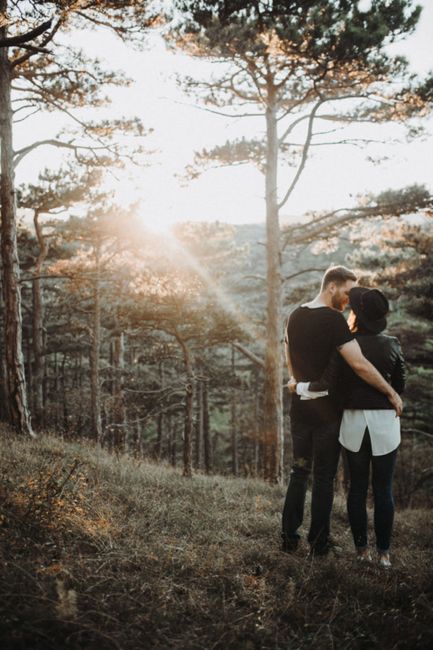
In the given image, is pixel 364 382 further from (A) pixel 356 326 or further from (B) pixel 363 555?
(B) pixel 363 555

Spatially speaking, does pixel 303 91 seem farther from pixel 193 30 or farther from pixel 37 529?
pixel 37 529

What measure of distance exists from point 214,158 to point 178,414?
20.3m

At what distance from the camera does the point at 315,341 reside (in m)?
3.52

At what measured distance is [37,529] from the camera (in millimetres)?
2965

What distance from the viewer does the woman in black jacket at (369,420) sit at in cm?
342

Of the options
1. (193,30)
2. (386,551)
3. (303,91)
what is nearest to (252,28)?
(193,30)

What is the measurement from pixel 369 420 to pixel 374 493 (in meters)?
0.57

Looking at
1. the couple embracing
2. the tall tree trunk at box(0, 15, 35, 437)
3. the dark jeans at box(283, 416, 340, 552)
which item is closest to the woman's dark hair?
the couple embracing

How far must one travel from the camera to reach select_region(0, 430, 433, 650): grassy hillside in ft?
6.72

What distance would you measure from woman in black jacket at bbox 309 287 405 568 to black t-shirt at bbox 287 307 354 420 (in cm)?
10

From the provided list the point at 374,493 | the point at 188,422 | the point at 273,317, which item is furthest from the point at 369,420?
the point at 273,317

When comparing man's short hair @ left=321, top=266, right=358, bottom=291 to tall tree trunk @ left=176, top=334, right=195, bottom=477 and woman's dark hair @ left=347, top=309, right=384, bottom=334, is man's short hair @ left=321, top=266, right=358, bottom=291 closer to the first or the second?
woman's dark hair @ left=347, top=309, right=384, bottom=334

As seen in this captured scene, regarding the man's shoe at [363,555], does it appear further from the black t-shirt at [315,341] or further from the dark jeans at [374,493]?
the black t-shirt at [315,341]

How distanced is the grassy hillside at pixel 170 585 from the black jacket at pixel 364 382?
3.86 feet
